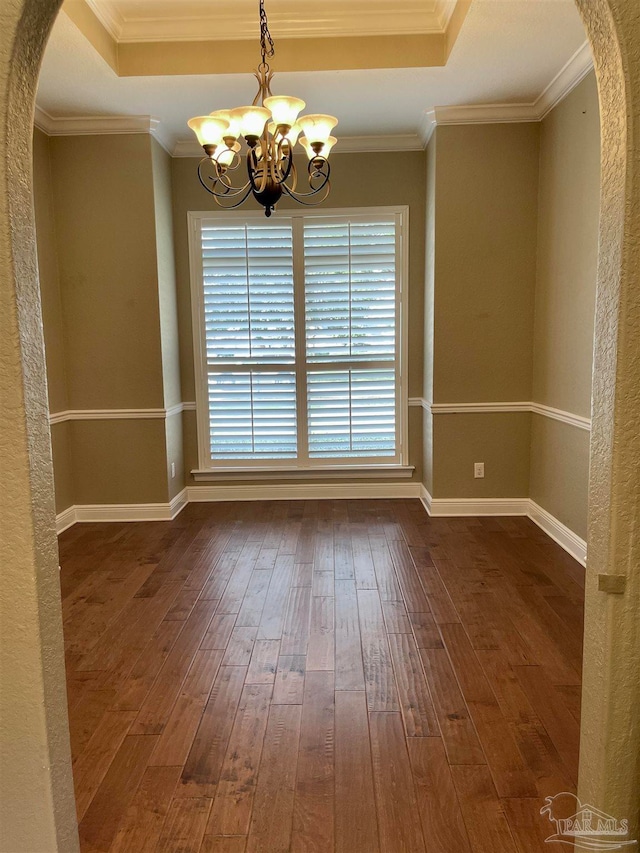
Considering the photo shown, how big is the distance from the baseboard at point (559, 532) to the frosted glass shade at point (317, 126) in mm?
2666

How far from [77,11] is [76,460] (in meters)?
2.92

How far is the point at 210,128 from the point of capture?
262 centimetres

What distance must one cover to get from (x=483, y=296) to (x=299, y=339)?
1511 millimetres

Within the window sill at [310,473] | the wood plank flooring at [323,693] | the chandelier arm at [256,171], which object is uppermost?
the chandelier arm at [256,171]

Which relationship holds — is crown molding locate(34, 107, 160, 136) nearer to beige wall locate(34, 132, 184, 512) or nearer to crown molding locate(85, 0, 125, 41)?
beige wall locate(34, 132, 184, 512)

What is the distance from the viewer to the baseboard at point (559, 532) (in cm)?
345

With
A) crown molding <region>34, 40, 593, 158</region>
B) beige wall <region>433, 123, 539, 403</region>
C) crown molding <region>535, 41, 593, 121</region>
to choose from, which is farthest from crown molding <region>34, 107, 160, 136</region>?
crown molding <region>535, 41, 593, 121</region>

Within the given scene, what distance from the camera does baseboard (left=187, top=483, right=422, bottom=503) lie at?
192 inches

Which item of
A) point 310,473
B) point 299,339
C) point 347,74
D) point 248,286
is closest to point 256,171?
point 347,74

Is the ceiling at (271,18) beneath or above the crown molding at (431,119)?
above

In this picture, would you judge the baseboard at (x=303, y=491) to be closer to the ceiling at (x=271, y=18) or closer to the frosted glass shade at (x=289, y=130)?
the frosted glass shade at (x=289, y=130)

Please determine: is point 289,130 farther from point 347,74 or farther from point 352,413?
point 352,413

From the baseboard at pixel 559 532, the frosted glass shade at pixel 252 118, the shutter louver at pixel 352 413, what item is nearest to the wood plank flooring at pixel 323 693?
the baseboard at pixel 559 532

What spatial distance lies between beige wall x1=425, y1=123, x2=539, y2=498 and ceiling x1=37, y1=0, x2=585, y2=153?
365 mm
